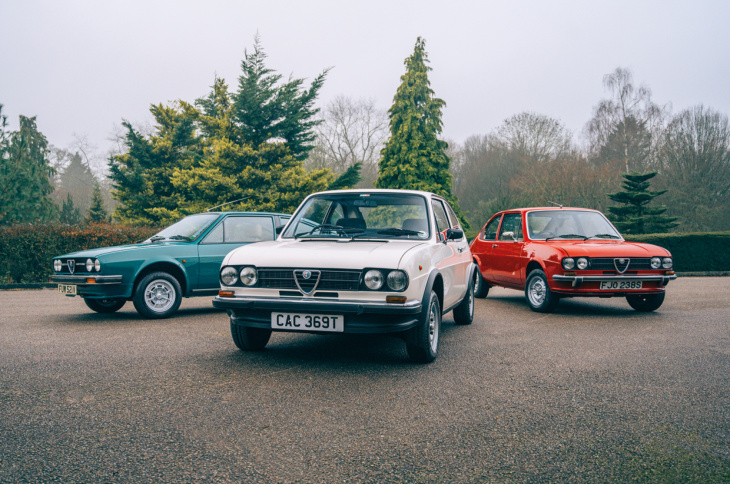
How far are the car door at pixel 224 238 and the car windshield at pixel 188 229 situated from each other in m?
0.17

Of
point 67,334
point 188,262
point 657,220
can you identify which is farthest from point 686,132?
point 67,334

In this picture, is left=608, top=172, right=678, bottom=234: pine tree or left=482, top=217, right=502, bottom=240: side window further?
left=608, top=172, right=678, bottom=234: pine tree

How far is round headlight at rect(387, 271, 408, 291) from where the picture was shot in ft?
16.1

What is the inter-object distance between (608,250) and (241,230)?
5.99m

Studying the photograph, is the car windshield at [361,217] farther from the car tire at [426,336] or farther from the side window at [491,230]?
the side window at [491,230]

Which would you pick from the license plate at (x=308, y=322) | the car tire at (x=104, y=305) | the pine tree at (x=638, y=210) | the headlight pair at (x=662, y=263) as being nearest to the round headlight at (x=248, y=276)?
the license plate at (x=308, y=322)

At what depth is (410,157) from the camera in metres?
34.6

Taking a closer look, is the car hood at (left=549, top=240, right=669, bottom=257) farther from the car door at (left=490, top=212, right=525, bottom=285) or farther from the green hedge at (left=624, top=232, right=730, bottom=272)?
the green hedge at (left=624, top=232, right=730, bottom=272)

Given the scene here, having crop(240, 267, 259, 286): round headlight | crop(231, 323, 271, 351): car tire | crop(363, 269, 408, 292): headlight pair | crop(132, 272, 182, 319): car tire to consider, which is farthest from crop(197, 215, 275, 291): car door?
crop(363, 269, 408, 292): headlight pair

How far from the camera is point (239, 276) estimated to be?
17.4 feet

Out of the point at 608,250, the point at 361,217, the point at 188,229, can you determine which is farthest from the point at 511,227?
the point at 188,229

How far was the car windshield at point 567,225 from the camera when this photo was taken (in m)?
9.92

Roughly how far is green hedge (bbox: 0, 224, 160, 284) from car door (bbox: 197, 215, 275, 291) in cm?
701

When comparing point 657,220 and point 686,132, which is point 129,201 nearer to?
point 657,220
